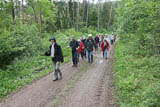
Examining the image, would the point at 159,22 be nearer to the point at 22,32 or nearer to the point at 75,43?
the point at 75,43

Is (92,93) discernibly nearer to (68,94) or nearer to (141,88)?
(68,94)

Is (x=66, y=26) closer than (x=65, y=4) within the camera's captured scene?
Yes

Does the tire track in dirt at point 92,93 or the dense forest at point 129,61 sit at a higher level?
the dense forest at point 129,61

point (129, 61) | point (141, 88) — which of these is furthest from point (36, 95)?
point (129, 61)

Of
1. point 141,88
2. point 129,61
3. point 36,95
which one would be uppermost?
point 129,61

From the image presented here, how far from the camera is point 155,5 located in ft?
18.4

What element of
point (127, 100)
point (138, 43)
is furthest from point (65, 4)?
point (127, 100)

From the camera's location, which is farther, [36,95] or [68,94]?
[36,95]

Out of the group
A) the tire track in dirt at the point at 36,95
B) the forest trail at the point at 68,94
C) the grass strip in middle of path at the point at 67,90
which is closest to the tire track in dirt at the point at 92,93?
the forest trail at the point at 68,94

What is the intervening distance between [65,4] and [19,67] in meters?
32.5

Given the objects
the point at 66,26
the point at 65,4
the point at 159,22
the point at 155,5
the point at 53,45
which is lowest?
the point at 53,45

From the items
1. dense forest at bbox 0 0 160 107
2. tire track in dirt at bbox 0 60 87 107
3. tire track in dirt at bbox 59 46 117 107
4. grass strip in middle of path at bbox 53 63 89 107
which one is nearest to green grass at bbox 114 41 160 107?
dense forest at bbox 0 0 160 107

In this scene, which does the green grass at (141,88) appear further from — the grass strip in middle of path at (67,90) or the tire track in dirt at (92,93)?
the grass strip in middle of path at (67,90)

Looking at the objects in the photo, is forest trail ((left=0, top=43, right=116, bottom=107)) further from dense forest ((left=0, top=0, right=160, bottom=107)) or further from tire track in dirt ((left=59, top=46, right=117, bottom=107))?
dense forest ((left=0, top=0, right=160, bottom=107))
